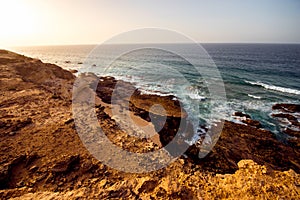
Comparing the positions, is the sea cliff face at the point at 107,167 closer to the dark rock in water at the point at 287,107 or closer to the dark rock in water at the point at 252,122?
the dark rock in water at the point at 252,122

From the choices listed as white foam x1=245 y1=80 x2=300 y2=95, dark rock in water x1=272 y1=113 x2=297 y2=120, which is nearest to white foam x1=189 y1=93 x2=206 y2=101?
dark rock in water x1=272 y1=113 x2=297 y2=120

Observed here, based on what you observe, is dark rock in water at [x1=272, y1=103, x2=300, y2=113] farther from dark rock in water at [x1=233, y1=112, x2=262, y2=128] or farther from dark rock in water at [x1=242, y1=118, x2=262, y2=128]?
dark rock in water at [x1=242, y1=118, x2=262, y2=128]

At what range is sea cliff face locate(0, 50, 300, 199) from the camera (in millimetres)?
5195

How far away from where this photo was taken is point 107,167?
6836mm

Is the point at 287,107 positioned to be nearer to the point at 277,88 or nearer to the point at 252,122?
the point at 252,122

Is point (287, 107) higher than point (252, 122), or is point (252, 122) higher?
point (287, 107)

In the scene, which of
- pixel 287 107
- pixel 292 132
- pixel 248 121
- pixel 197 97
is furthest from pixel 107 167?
pixel 287 107

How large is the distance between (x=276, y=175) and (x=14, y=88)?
61.5 feet

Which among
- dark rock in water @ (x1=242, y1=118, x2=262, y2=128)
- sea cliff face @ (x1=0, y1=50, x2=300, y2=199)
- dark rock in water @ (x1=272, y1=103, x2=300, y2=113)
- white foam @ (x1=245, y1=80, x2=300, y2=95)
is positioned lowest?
dark rock in water @ (x1=242, y1=118, x2=262, y2=128)

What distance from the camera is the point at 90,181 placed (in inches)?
234

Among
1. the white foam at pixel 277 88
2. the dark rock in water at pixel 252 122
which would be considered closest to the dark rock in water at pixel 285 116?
the dark rock in water at pixel 252 122

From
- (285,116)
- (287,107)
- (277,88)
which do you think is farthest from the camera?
(277,88)

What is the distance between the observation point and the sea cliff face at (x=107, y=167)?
17.0ft

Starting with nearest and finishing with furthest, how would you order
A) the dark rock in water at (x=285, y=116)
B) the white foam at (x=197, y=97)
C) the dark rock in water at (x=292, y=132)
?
1. the dark rock in water at (x=292, y=132)
2. the dark rock in water at (x=285, y=116)
3. the white foam at (x=197, y=97)
